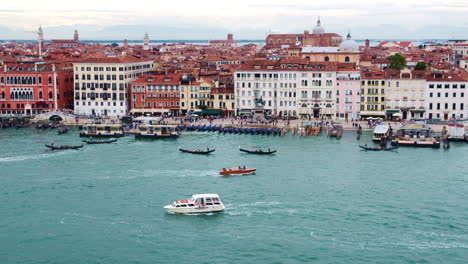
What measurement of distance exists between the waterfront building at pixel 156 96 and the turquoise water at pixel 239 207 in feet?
51.3

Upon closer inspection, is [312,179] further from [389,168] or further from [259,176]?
[389,168]

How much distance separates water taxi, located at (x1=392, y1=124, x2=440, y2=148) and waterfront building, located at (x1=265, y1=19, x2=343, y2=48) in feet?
179

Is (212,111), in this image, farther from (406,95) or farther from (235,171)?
(235,171)

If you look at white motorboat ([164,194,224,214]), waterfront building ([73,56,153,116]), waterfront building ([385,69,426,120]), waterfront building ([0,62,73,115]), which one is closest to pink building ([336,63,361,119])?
waterfront building ([385,69,426,120])

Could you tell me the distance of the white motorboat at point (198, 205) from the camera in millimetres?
28516

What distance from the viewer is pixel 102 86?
59.6 meters

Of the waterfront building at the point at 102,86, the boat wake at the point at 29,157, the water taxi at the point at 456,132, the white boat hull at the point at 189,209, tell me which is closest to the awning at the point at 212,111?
the waterfront building at the point at 102,86

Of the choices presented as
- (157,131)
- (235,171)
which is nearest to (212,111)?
(157,131)

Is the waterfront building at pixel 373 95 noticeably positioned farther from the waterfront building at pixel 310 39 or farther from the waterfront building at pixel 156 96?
the waterfront building at pixel 310 39

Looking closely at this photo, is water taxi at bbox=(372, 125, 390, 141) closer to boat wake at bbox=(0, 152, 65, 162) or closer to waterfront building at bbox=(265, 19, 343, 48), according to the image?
boat wake at bbox=(0, 152, 65, 162)

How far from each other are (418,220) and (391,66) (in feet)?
158

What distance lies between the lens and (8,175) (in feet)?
117

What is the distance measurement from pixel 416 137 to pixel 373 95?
10142 millimetres

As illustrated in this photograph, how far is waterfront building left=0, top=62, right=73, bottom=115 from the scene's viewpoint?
60469mm
